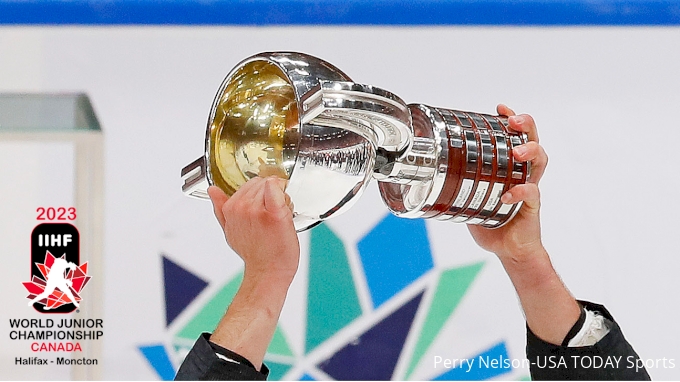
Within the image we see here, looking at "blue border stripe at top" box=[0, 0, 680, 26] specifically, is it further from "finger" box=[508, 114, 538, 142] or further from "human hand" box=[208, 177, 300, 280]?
"human hand" box=[208, 177, 300, 280]

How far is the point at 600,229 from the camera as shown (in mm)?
1426

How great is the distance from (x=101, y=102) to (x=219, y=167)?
1.75 ft

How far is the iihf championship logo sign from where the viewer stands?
140 centimetres

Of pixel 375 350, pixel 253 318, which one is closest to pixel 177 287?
pixel 375 350

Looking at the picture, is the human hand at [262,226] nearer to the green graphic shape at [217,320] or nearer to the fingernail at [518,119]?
the fingernail at [518,119]

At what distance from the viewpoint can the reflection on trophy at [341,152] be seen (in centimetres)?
89

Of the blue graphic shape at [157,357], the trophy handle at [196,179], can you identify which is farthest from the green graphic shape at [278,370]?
the trophy handle at [196,179]

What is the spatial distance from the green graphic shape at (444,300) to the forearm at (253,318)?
22.4 inches

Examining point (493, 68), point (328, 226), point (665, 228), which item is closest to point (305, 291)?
point (328, 226)

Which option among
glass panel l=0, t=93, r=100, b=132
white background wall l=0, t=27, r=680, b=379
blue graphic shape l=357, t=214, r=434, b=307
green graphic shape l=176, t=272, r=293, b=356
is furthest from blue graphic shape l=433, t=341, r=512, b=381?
glass panel l=0, t=93, r=100, b=132

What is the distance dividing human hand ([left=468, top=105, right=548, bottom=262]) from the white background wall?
35 cm

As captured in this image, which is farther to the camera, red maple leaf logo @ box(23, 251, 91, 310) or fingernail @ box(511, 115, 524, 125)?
red maple leaf logo @ box(23, 251, 91, 310)

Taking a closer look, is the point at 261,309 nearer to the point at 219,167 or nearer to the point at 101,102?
the point at 219,167

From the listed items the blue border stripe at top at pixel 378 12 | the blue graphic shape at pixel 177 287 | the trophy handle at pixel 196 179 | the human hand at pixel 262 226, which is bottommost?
the blue graphic shape at pixel 177 287
